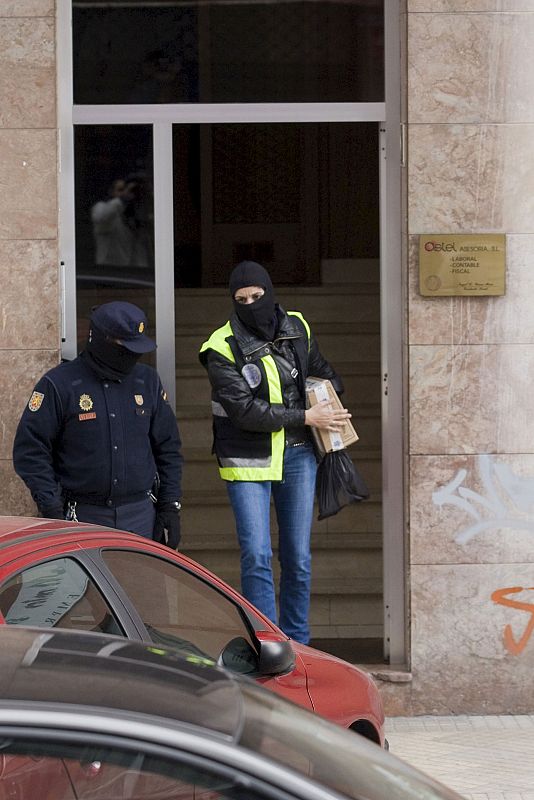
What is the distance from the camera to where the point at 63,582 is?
355 cm

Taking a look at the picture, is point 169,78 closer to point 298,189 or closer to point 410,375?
point 410,375

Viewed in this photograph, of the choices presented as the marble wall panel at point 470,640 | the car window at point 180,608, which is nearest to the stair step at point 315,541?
the marble wall panel at point 470,640

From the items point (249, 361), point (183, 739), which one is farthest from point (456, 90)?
point (183, 739)

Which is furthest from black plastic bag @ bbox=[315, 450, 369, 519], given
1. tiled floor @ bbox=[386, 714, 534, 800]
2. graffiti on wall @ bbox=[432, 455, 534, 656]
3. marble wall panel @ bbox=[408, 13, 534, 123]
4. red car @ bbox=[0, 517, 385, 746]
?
red car @ bbox=[0, 517, 385, 746]

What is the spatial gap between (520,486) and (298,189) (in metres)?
6.05

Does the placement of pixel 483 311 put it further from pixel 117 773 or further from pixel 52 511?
pixel 117 773

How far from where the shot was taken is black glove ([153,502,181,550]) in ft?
21.1

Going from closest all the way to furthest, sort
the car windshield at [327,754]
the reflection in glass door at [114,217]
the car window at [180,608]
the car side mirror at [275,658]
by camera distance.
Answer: the car windshield at [327,754] → the car window at [180,608] → the car side mirror at [275,658] → the reflection in glass door at [114,217]

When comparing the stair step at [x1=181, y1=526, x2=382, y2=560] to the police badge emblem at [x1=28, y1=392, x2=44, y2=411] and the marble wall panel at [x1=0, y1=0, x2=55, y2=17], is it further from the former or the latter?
the marble wall panel at [x1=0, y1=0, x2=55, y2=17]

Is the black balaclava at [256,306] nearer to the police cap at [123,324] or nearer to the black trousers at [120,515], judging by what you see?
the police cap at [123,324]

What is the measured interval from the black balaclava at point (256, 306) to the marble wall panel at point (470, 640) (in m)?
1.51

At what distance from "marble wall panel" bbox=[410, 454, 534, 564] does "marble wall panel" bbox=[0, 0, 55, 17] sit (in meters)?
3.04

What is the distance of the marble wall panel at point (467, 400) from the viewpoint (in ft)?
23.0

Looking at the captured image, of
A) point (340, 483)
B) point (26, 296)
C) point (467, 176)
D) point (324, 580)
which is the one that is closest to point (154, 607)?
point (340, 483)
